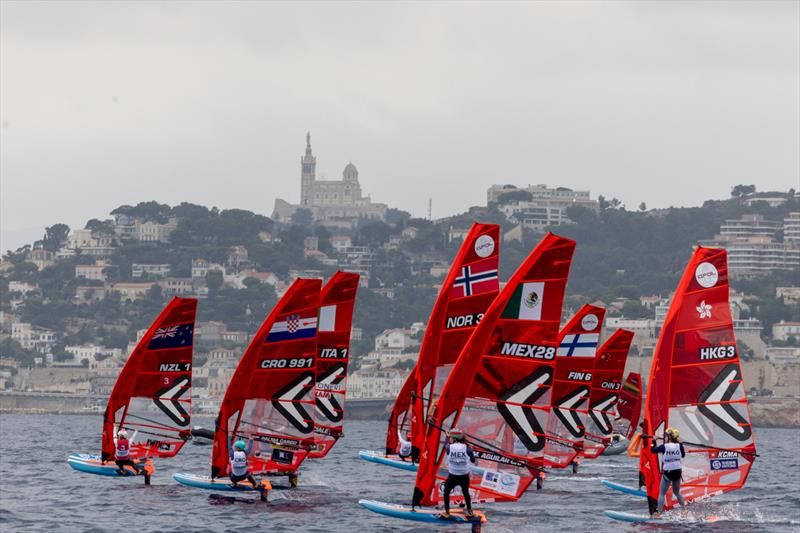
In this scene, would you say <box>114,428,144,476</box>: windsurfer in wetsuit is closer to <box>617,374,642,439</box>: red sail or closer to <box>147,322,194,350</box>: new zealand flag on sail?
<box>147,322,194,350</box>: new zealand flag on sail

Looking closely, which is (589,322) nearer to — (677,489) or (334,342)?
(334,342)

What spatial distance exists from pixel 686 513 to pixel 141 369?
597 inches

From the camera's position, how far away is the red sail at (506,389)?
30500 millimetres

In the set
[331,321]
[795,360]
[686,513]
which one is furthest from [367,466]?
[795,360]

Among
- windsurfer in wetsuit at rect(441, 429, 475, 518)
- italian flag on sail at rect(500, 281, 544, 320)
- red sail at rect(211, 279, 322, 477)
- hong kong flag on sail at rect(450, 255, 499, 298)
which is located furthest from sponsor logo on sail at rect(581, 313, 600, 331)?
windsurfer in wetsuit at rect(441, 429, 475, 518)

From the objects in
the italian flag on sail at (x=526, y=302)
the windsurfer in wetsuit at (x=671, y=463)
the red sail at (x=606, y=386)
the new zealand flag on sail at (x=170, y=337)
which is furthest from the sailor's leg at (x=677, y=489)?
the red sail at (x=606, y=386)

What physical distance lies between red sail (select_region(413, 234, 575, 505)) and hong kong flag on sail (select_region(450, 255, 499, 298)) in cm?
720

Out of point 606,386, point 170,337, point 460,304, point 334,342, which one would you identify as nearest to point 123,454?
point 170,337

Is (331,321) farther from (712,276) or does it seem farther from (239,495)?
(712,276)

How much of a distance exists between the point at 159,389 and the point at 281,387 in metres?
5.62

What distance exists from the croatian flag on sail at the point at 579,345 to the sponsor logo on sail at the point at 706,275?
37.3ft

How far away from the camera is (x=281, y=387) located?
38031mm

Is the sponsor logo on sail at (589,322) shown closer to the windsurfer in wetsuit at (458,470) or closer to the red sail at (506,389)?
the red sail at (506,389)

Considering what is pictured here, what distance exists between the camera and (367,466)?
184ft
